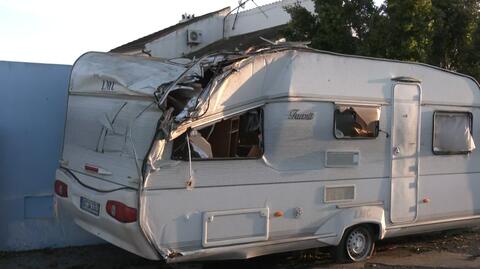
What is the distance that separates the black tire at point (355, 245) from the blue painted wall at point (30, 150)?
3476 millimetres

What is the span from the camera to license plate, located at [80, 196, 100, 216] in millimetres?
6102

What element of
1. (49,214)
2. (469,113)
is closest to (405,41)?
(469,113)

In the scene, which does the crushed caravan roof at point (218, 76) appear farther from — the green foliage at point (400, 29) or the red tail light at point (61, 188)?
the green foliage at point (400, 29)

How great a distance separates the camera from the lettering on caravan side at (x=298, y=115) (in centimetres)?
650

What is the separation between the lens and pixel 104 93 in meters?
6.51

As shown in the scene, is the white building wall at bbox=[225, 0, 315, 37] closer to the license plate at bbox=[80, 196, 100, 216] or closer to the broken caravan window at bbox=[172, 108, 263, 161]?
the broken caravan window at bbox=[172, 108, 263, 161]

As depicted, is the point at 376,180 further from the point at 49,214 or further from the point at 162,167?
the point at 49,214

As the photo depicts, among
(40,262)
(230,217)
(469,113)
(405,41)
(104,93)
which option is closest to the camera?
(230,217)

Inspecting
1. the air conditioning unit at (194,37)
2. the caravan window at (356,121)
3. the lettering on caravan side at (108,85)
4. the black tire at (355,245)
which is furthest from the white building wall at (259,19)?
the lettering on caravan side at (108,85)

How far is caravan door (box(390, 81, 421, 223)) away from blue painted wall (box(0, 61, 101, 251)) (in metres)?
4.22

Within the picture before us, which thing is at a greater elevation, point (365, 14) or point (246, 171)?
point (365, 14)

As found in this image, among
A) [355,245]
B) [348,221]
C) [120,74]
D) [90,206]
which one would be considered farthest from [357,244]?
[120,74]

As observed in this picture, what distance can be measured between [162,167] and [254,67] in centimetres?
150

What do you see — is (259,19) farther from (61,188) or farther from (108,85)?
(61,188)
